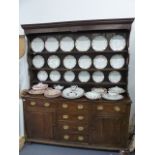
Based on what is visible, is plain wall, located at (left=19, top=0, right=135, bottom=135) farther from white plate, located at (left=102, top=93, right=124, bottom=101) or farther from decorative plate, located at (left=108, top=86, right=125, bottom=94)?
white plate, located at (left=102, top=93, right=124, bottom=101)

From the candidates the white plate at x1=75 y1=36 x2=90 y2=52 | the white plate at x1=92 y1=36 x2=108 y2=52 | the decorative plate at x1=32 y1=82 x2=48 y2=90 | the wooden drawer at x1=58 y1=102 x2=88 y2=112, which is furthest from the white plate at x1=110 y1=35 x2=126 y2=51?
the decorative plate at x1=32 y1=82 x2=48 y2=90

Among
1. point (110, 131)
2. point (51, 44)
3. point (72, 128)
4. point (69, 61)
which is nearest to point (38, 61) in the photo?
point (51, 44)

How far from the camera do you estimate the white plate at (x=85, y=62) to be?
2.99 meters

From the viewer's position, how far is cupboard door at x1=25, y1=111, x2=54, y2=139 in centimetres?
281

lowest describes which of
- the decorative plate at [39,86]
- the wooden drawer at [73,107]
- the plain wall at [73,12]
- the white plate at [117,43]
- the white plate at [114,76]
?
the wooden drawer at [73,107]

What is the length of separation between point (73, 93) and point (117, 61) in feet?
2.80

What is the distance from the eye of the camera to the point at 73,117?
8.89ft

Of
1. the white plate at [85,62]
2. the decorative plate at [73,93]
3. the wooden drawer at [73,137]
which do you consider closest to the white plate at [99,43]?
the white plate at [85,62]

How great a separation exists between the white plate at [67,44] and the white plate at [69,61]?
5.1 inches

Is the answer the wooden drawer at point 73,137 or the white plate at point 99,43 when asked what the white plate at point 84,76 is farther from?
the wooden drawer at point 73,137

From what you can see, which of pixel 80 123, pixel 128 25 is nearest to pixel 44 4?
pixel 128 25

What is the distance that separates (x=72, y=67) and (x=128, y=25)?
1078mm

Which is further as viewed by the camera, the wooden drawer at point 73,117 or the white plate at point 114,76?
the white plate at point 114,76
